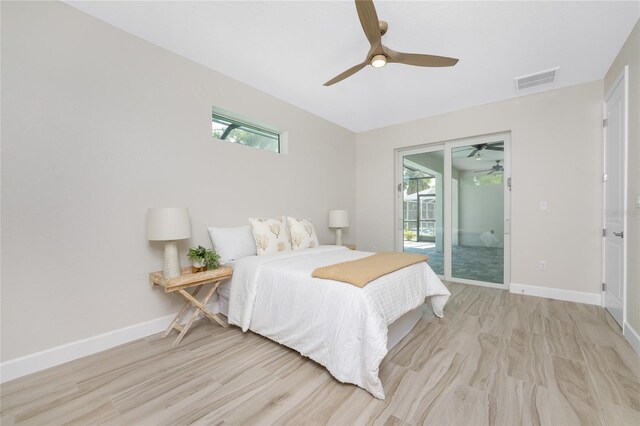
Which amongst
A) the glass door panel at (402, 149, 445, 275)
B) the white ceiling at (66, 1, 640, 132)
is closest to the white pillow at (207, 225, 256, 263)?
the white ceiling at (66, 1, 640, 132)

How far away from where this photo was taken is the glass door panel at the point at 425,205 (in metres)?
4.23

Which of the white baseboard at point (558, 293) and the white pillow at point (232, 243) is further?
the white baseboard at point (558, 293)

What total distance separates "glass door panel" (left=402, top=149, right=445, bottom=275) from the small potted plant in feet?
11.0

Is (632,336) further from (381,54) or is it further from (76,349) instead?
(76,349)

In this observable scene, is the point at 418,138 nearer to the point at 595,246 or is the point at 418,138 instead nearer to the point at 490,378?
the point at 595,246

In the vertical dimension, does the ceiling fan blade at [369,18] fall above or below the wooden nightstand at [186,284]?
above

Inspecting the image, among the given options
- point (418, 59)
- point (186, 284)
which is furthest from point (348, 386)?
point (418, 59)

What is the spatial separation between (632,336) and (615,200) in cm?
130

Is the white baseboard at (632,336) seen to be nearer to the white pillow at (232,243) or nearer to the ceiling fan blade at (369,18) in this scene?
the ceiling fan blade at (369,18)

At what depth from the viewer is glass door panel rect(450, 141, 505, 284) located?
372 centimetres

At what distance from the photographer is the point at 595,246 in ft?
9.91

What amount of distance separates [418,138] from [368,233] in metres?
1.84

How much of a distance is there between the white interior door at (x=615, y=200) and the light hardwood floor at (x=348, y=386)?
0.49m

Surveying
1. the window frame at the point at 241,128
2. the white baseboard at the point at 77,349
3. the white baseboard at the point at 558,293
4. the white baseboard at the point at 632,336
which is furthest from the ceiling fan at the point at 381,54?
the white baseboard at the point at 558,293
